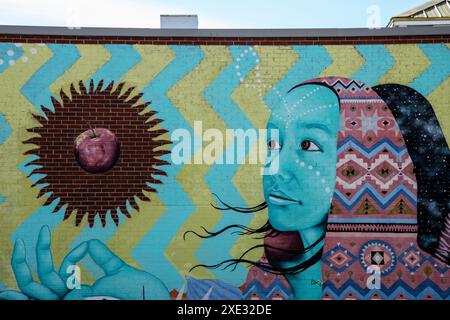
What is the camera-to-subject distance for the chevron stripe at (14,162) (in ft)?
30.0

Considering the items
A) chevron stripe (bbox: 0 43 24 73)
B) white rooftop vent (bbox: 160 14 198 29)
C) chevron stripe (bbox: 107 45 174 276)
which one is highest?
white rooftop vent (bbox: 160 14 198 29)

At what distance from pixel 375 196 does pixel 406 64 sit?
232 cm

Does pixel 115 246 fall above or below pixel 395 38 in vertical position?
below

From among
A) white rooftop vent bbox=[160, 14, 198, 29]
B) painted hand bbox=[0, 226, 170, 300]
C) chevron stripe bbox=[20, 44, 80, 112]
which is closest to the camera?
painted hand bbox=[0, 226, 170, 300]

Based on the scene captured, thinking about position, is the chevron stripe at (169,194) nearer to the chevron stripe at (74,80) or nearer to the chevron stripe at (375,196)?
the chevron stripe at (74,80)

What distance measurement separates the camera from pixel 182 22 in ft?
33.2

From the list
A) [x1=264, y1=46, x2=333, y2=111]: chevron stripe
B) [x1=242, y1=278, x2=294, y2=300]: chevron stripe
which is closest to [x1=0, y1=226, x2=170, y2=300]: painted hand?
[x1=242, y1=278, x2=294, y2=300]: chevron stripe

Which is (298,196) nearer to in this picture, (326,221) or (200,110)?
(326,221)

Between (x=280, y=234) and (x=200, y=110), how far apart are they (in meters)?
2.49

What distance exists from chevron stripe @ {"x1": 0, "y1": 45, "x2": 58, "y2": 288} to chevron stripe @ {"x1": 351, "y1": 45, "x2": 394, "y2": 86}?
5421mm

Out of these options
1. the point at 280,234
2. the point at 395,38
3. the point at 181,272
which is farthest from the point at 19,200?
the point at 395,38

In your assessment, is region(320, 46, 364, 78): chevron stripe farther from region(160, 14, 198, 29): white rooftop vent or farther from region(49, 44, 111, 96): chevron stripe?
region(49, 44, 111, 96): chevron stripe

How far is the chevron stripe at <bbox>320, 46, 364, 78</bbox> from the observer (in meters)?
9.30

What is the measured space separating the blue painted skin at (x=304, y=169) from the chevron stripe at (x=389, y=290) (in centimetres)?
28
